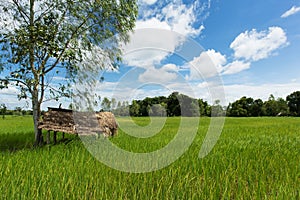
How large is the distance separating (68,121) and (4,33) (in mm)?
2966

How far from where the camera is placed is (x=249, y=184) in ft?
11.3

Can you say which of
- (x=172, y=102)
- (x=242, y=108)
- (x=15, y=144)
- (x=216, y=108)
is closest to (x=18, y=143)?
(x=15, y=144)

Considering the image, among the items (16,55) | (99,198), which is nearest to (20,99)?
(16,55)

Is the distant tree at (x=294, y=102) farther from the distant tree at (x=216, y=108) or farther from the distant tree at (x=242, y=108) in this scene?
the distant tree at (x=216, y=108)

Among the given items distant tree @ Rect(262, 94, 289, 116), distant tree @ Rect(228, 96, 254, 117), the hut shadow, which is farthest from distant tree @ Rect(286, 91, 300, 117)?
the hut shadow

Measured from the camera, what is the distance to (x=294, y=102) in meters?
71.9

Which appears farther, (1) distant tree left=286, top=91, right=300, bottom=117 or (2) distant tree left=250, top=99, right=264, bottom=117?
(1) distant tree left=286, top=91, right=300, bottom=117

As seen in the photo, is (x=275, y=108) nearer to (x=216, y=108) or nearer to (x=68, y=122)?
(x=216, y=108)

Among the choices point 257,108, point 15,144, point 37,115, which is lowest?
point 15,144

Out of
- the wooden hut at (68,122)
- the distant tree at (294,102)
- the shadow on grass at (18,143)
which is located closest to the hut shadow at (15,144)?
the shadow on grass at (18,143)

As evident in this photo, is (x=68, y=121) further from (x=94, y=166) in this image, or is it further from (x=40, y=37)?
(x=94, y=166)

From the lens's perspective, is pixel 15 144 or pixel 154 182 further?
pixel 15 144

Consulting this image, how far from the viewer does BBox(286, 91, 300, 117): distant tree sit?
228 feet

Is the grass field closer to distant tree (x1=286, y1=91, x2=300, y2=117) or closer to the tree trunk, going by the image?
the tree trunk
